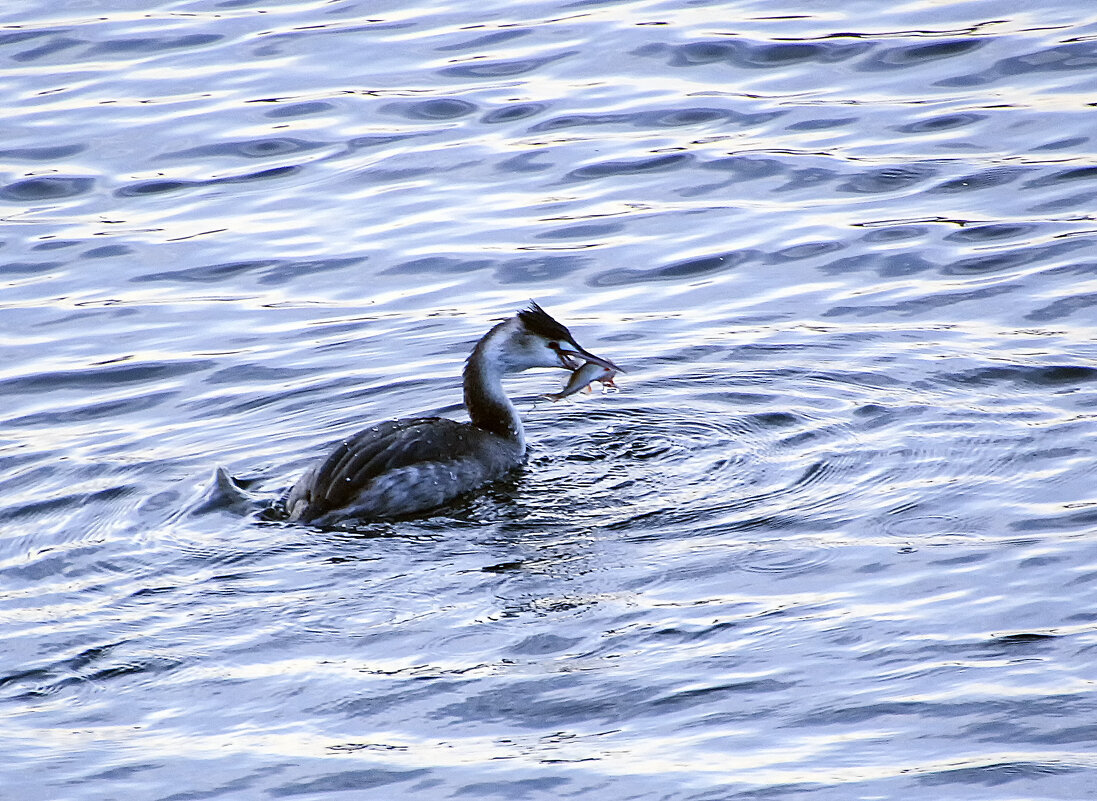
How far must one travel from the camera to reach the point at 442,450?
30.5ft

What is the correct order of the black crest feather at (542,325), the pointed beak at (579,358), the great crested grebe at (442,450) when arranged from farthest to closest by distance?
the black crest feather at (542,325), the pointed beak at (579,358), the great crested grebe at (442,450)

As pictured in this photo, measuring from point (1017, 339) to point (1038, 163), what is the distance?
3407 mm

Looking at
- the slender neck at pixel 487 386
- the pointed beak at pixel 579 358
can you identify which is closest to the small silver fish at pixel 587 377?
the pointed beak at pixel 579 358

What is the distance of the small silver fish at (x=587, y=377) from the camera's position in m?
9.80

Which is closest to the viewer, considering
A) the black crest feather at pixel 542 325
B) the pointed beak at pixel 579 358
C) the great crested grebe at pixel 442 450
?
the great crested grebe at pixel 442 450

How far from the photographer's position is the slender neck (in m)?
9.88

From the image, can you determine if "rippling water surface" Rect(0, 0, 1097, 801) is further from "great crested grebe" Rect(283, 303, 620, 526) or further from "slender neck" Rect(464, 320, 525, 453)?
"slender neck" Rect(464, 320, 525, 453)

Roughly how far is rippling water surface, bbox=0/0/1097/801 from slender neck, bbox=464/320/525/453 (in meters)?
0.34

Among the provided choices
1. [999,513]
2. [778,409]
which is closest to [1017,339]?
[778,409]

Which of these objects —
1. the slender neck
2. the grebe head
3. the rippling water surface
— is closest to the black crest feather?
the grebe head

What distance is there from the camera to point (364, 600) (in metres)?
7.74

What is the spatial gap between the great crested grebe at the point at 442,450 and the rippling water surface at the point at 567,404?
0.57 ft

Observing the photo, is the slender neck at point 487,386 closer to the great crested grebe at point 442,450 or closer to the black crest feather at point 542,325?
the great crested grebe at point 442,450

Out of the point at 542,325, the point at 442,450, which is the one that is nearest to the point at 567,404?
the point at 542,325
